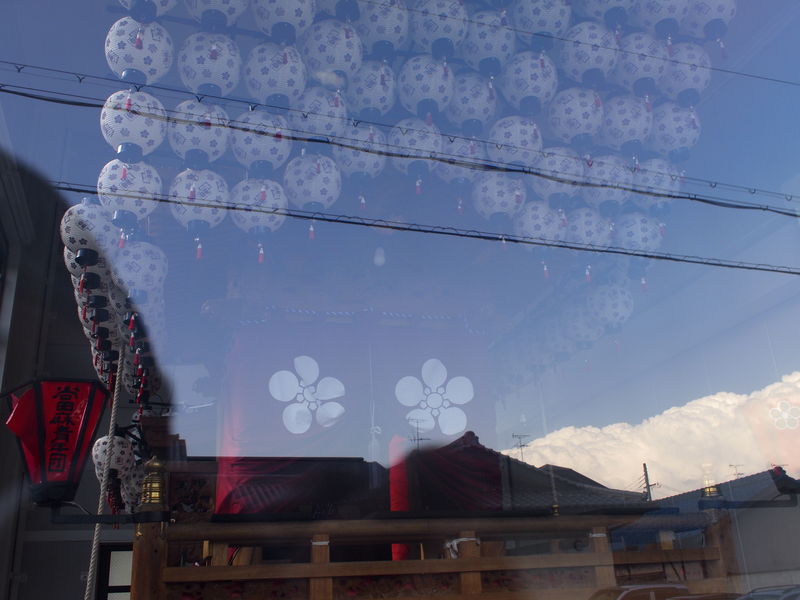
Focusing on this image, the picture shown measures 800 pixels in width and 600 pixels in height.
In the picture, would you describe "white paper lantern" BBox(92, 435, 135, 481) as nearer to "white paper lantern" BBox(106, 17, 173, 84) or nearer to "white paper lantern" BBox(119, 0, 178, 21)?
"white paper lantern" BBox(106, 17, 173, 84)

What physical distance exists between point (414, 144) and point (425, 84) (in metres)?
0.31

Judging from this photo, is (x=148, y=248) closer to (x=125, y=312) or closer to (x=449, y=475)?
(x=125, y=312)

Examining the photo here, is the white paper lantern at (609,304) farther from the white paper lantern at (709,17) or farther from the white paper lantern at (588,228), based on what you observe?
the white paper lantern at (709,17)

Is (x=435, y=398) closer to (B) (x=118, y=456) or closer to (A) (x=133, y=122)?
(B) (x=118, y=456)

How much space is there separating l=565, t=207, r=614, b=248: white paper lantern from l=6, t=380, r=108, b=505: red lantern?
2.59m

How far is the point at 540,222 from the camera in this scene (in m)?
3.71

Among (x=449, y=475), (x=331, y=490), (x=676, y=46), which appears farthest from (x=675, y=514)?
(x=676, y=46)

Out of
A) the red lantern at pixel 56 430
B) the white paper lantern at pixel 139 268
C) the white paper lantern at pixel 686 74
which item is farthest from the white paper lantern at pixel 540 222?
the red lantern at pixel 56 430

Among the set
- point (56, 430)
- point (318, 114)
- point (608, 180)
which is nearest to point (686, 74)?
point (608, 180)

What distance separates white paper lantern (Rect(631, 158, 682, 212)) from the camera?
11.7 feet

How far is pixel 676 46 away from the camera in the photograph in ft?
10.9

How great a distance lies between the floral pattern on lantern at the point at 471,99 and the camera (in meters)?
3.35

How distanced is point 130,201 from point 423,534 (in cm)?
207

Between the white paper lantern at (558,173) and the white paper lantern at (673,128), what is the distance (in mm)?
396
